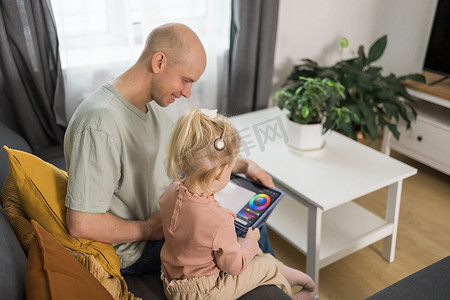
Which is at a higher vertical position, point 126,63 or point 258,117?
point 126,63

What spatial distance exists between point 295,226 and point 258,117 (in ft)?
2.21

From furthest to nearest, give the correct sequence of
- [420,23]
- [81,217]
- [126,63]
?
[420,23]
[126,63]
[81,217]

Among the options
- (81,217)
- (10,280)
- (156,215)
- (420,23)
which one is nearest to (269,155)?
(156,215)

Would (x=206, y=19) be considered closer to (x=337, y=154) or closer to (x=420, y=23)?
(x=337, y=154)

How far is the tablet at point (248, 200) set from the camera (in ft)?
4.67

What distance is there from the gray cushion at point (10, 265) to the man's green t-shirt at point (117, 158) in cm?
16

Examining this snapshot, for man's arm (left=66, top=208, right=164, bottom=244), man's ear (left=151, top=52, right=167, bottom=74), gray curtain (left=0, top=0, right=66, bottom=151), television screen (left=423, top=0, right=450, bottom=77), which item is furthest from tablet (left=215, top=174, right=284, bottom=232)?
television screen (left=423, top=0, right=450, bottom=77)

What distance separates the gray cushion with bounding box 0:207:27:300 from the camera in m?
0.86

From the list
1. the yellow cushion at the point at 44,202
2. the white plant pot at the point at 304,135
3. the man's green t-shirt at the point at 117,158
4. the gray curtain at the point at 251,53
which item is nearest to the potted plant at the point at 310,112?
the white plant pot at the point at 304,135

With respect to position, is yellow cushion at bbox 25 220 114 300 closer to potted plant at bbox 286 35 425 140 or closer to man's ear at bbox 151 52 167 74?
man's ear at bbox 151 52 167 74

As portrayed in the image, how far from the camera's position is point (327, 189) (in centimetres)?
171

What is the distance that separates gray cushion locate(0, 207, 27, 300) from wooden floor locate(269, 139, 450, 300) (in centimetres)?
127

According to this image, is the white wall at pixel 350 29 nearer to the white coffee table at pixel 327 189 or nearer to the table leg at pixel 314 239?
the white coffee table at pixel 327 189

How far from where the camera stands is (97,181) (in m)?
1.13
